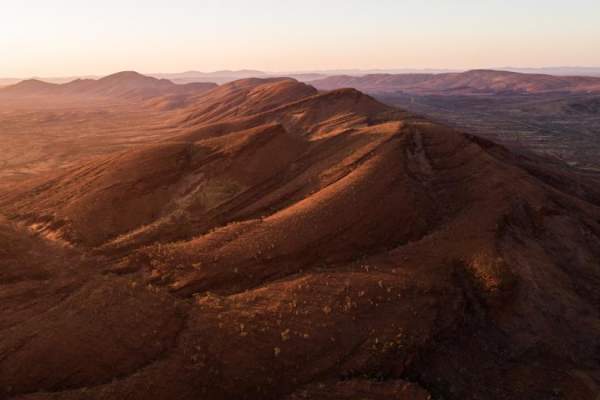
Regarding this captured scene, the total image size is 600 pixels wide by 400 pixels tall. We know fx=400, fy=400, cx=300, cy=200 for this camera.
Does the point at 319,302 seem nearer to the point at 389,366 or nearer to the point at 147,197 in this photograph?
the point at 389,366

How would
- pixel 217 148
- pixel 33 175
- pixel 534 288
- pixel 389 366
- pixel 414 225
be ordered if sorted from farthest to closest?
pixel 33 175 < pixel 217 148 < pixel 414 225 < pixel 534 288 < pixel 389 366

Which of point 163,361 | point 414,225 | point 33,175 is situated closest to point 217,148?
point 414,225

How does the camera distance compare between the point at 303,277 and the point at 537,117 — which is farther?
the point at 537,117

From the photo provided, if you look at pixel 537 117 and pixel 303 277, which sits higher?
pixel 537 117

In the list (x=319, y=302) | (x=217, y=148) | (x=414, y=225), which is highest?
(x=217, y=148)

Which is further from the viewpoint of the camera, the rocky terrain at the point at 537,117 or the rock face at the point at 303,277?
the rocky terrain at the point at 537,117

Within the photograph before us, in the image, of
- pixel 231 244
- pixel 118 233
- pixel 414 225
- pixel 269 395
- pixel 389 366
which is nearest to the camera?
pixel 269 395

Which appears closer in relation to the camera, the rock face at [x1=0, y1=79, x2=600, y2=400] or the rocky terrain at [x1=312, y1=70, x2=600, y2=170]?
the rock face at [x1=0, y1=79, x2=600, y2=400]

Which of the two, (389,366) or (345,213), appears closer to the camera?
(389,366)
